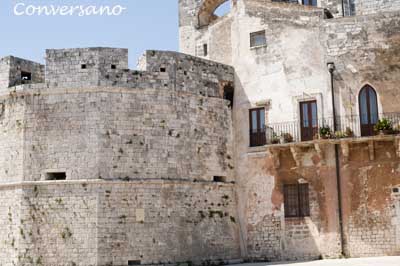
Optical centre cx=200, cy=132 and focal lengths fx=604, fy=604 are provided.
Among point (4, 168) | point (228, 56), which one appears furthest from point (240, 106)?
point (4, 168)

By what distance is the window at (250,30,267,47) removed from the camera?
23.4 m

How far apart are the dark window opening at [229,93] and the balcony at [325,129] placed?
1629mm

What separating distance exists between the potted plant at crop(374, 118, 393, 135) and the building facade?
7 cm

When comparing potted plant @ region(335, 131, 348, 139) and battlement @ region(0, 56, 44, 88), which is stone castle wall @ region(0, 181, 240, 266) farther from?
potted plant @ region(335, 131, 348, 139)

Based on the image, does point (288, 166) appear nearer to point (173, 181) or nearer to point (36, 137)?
point (173, 181)

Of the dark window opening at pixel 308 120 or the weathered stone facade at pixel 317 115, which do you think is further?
the dark window opening at pixel 308 120

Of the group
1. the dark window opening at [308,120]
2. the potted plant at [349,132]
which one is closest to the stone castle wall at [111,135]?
the dark window opening at [308,120]

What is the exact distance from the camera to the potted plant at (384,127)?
20.3 m

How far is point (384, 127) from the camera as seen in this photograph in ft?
66.8

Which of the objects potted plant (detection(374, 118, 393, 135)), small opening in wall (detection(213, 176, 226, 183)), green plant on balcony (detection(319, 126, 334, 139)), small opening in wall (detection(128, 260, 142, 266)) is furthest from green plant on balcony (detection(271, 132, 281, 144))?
small opening in wall (detection(128, 260, 142, 266))

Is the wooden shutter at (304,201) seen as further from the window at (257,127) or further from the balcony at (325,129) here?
the window at (257,127)

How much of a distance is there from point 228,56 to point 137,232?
844cm

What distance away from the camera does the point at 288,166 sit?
21.9 m

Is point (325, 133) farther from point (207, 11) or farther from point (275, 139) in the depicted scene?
point (207, 11)
